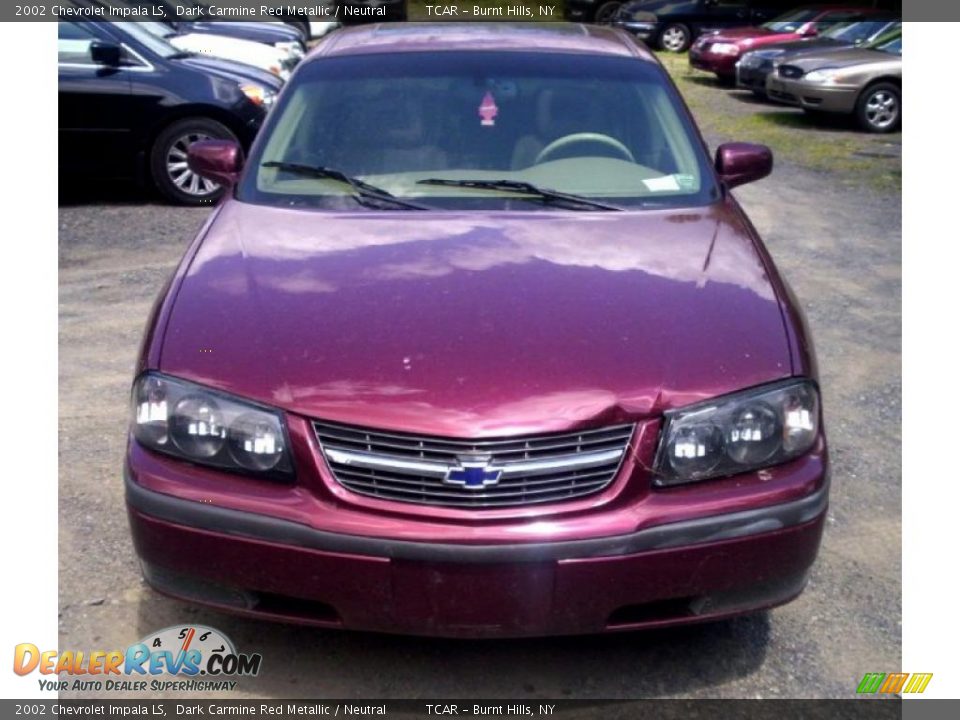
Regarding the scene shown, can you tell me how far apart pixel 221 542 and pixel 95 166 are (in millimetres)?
7334

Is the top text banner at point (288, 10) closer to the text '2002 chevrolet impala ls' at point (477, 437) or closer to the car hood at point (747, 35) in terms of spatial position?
the car hood at point (747, 35)

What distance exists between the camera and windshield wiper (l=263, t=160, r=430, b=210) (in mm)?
3881

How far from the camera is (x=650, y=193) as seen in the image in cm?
400

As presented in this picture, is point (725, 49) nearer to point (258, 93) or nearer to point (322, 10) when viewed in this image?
point (322, 10)

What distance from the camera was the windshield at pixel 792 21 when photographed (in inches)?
882

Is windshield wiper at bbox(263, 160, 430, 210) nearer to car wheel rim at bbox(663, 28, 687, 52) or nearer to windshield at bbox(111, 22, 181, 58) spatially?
windshield at bbox(111, 22, 181, 58)

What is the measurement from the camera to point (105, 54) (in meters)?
9.27

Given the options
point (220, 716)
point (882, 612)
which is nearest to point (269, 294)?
point (220, 716)

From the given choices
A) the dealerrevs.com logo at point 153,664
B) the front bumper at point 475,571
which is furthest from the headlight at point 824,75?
the dealerrevs.com logo at point 153,664

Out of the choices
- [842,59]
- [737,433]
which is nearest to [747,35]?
[842,59]

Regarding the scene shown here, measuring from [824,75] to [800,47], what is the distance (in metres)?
2.65

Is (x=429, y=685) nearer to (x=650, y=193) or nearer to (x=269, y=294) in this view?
(x=269, y=294)

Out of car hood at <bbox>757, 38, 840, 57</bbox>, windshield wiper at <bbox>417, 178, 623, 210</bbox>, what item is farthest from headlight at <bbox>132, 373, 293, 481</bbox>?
car hood at <bbox>757, 38, 840, 57</bbox>

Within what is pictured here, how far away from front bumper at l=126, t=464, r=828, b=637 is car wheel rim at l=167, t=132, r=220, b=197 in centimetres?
686
